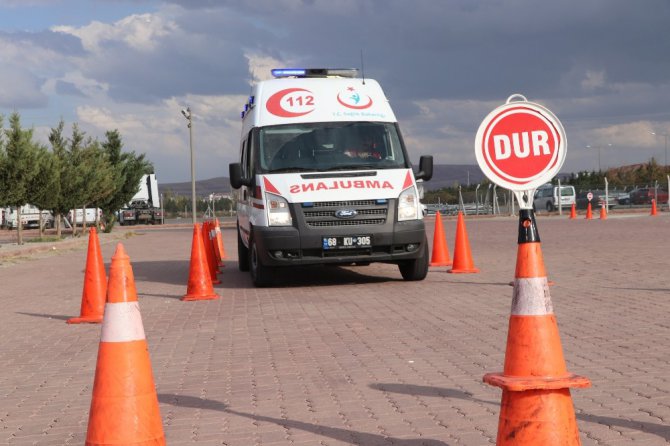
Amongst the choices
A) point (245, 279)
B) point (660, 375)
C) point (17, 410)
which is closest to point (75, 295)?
point (245, 279)

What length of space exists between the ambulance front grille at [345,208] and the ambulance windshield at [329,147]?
0.62 meters

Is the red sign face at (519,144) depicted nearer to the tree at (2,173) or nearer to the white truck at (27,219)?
the tree at (2,173)

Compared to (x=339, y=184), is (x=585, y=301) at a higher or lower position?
lower

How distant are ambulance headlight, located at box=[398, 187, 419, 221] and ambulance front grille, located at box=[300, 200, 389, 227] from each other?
0.71 feet

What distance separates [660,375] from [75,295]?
978 centimetres

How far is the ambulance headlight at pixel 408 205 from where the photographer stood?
1385cm

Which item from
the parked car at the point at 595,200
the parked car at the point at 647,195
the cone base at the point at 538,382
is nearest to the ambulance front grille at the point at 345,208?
the cone base at the point at 538,382

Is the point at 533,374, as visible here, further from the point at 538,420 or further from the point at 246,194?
the point at 246,194

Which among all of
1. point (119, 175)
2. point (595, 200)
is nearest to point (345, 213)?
point (119, 175)

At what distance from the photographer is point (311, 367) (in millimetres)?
7562

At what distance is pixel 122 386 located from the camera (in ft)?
14.6

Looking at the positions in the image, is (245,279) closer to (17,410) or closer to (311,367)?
(311,367)

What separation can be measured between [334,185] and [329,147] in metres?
0.82

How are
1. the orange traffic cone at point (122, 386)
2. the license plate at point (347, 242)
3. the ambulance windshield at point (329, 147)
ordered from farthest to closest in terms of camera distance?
1. the ambulance windshield at point (329, 147)
2. the license plate at point (347, 242)
3. the orange traffic cone at point (122, 386)
